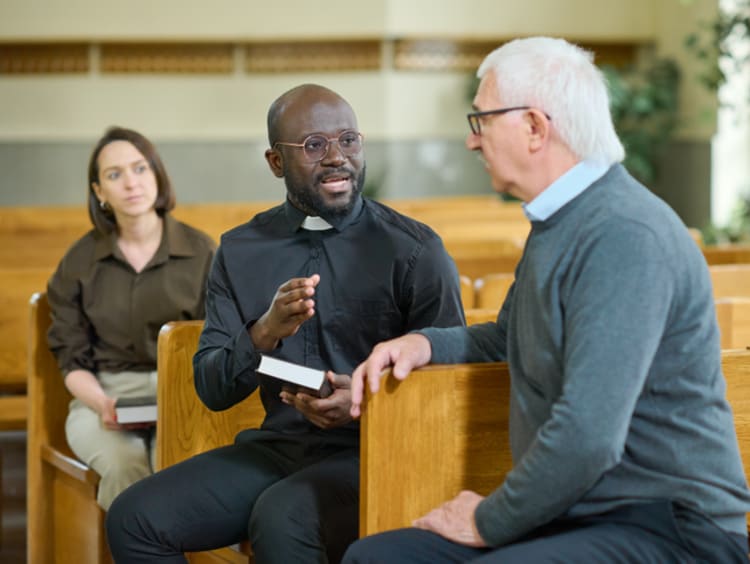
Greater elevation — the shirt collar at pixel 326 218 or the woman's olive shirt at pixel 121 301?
the shirt collar at pixel 326 218

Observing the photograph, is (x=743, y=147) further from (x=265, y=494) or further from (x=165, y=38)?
(x=265, y=494)

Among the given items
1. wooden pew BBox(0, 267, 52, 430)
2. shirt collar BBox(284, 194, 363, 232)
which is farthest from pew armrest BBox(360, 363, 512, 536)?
wooden pew BBox(0, 267, 52, 430)

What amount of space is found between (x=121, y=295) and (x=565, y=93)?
6.93ft

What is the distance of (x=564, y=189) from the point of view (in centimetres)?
220

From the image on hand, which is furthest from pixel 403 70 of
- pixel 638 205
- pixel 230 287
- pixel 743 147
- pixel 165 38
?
pixel 638 205

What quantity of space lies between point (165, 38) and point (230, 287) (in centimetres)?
981

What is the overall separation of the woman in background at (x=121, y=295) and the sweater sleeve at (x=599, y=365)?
1.86 meters

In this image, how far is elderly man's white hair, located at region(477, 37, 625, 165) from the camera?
7.18 feet

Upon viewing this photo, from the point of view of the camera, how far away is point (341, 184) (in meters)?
2.89

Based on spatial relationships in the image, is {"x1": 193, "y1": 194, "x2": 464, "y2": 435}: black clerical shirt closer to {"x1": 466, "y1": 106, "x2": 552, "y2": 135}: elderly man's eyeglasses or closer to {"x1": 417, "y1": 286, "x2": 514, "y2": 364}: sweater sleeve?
{"x1": 417, "y1": 286, "x2": 514, "y2": 364}: sweater sleeve

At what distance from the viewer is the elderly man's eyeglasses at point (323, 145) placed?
288 cm

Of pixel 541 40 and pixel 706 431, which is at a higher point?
pixel 541 40

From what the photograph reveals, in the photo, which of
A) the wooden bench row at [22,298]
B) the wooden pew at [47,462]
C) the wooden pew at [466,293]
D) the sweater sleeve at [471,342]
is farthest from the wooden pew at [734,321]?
the wooden pew at [47,462]

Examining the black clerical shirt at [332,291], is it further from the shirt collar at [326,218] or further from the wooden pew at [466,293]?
the wooden pew at [466,293]
